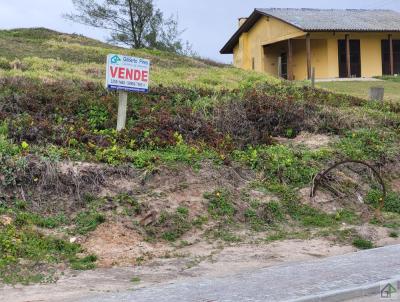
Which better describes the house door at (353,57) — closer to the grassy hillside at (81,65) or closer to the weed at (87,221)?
the grassy hillside at (81,65)

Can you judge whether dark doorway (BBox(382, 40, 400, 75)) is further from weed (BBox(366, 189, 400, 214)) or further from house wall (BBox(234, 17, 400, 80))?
weed (BBox(366, 189, 400, 214))

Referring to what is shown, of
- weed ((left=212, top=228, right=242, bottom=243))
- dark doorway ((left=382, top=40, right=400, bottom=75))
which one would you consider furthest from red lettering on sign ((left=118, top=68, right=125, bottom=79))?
dark doorway ((left=382, top=40, right=400, bottom=75))

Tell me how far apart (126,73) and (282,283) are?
213 inches

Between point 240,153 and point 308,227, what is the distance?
7.03ft

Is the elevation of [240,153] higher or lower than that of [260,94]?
lower

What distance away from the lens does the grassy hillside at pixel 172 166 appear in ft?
25.9

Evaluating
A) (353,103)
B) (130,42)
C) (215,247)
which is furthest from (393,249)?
(130,42)

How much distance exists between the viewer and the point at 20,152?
8867 millimetres

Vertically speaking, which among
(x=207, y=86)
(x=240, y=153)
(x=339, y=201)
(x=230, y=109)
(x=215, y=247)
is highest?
(x=207, y=86)

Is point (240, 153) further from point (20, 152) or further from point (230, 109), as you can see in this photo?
point (20, 152)

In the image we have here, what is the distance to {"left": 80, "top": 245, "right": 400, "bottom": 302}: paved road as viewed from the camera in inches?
223

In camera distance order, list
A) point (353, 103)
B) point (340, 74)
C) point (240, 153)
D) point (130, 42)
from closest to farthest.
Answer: point (240, 153), point (353, 103), point (340, 74), point (130, 42)

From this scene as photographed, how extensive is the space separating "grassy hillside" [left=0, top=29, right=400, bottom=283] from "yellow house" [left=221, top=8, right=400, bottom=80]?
1793cm

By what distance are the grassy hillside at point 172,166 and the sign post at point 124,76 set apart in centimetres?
51
